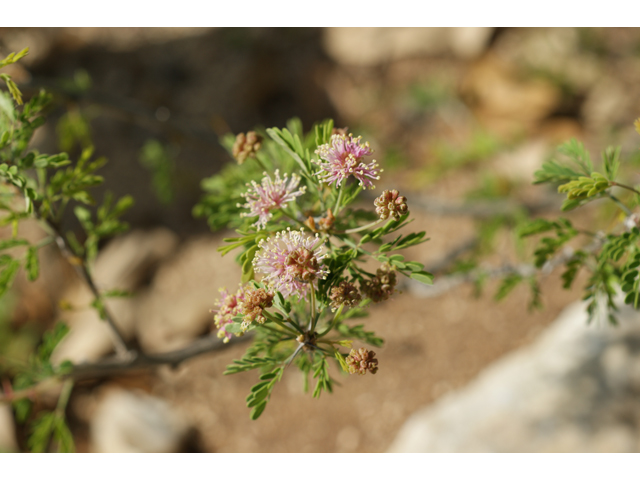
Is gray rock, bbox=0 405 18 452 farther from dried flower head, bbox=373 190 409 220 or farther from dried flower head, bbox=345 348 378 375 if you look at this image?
dried flower head, bbox=373 190 409 220

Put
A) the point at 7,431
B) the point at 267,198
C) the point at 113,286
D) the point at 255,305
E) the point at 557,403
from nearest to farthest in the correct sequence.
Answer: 1. the point at 255,305
2. the point at 267,198
3. the point at 557,403
4. the point at 7,431
5. the point at 113,286

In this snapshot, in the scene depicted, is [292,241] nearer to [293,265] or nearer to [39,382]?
[293,265]

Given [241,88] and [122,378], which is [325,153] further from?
[241,88]

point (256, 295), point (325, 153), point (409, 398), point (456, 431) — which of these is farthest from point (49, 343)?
point (409, 398)

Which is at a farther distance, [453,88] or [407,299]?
[453,88]

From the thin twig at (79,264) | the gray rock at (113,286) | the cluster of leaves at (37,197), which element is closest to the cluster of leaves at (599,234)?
the cluster of leaves at (37,197)

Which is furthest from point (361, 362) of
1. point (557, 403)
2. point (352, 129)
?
point (352, 129)
